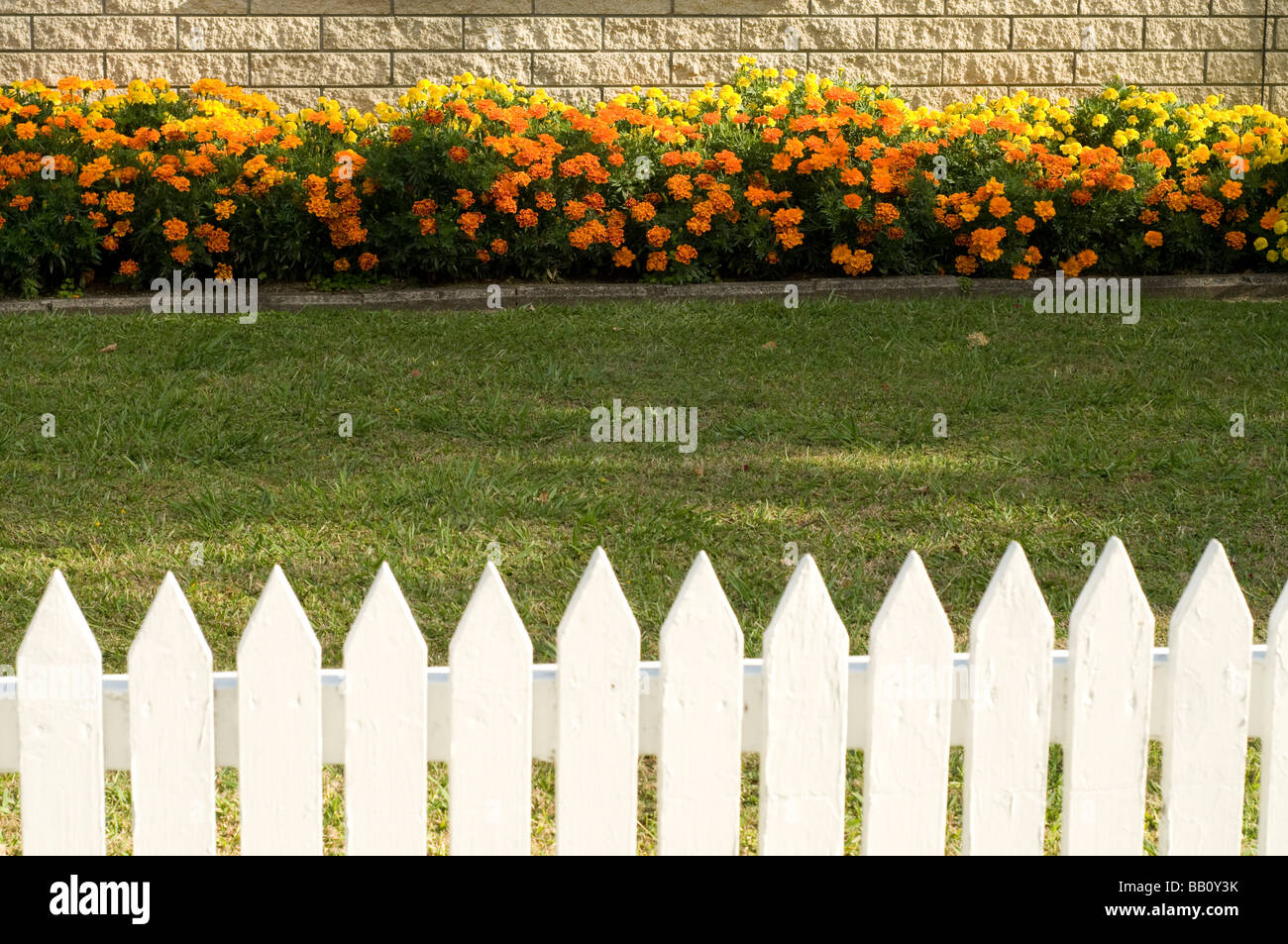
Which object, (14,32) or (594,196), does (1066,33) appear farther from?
(14,32)

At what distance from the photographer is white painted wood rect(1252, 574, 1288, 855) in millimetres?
2170

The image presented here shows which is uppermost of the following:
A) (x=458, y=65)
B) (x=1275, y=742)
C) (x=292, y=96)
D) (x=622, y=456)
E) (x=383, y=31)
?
(x=383, y=31)

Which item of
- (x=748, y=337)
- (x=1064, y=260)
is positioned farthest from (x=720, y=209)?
(x=1064, y=260)

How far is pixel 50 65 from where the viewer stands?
9930 millimetres

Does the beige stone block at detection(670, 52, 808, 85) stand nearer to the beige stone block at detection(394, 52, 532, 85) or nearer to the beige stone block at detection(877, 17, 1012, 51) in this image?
the beige stone block at detection(877, 17, 1012, 51)

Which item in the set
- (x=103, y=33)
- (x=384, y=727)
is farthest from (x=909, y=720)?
(x=103, y=33)

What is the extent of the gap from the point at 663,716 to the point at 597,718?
94mm

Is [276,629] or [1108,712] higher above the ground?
[276,629]

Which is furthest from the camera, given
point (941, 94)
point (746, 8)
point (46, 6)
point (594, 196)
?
point (941, 94)

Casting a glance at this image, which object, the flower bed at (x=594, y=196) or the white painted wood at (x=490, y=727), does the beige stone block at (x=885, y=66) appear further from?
the white painted wood at (x=490, y=727)

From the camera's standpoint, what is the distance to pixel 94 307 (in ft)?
24.3

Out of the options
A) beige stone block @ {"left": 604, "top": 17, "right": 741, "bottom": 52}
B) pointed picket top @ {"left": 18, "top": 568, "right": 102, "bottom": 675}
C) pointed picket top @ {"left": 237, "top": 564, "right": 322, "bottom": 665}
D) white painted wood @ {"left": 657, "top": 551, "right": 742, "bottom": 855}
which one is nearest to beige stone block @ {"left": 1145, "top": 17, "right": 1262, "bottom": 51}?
beige stone block @ {"left": 604, "top": 17, "right": 741, "bottom": 52}

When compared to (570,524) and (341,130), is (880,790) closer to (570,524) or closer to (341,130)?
(570,524)

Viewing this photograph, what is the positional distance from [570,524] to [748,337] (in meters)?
2.49
